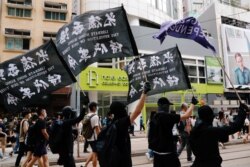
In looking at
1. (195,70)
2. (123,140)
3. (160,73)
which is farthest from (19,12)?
(123,140)

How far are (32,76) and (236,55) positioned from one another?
39284 millimetres

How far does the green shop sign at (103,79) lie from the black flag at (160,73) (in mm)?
16777

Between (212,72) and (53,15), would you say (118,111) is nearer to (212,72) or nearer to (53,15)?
(53,15)

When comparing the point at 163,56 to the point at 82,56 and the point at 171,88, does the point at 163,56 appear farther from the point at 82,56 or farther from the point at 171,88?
the point at 82,56

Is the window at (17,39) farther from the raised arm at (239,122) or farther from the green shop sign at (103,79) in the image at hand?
the raised arm at (239,122)

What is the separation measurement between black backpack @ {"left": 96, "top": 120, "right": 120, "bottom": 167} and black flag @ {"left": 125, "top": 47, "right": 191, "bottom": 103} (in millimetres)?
6238

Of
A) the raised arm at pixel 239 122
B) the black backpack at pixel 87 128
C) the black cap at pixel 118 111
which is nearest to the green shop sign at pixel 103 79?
the black backpack at pixel 87 128

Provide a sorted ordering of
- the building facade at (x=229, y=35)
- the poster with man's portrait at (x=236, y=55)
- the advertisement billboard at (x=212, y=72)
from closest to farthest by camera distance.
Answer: the advertisement billboard at (x=212, y=72), the building facade at (x=229, y=35), the poster with man's portrait at (x=236, y=55)

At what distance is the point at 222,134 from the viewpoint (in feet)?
13.3

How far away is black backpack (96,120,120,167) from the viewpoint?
13.5ft

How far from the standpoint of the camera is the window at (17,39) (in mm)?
29734

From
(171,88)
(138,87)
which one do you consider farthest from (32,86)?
(171,88)

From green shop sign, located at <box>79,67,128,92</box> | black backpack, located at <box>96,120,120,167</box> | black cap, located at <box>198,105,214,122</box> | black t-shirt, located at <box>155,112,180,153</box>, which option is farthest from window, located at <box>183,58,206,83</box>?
black backpack, located at <box>96,120,120,167</box>

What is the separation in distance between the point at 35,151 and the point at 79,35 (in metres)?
2.74
